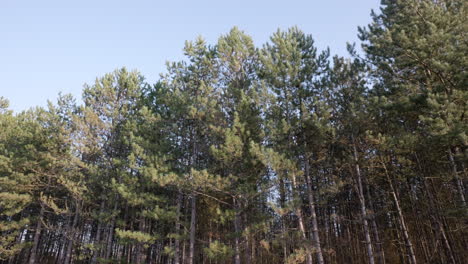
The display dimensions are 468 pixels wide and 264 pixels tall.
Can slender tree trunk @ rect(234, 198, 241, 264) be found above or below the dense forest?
below

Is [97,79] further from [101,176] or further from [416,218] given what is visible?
[416,218]

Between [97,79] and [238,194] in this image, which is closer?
[238,194]

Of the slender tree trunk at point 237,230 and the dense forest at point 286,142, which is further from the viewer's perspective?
the slender tree trunk at point 237,230

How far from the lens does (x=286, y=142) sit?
11.4 meters

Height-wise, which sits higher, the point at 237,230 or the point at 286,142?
the point at 286,142

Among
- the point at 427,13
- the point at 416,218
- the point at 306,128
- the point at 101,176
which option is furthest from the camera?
the point at 101,176

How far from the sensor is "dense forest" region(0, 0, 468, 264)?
9633mm

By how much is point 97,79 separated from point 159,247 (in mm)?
13854

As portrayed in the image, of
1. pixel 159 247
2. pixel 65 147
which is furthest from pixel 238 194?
pixel 159 247

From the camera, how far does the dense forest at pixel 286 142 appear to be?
31.6ft

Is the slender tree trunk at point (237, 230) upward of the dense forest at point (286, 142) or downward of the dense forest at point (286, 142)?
downward

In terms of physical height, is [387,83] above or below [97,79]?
below

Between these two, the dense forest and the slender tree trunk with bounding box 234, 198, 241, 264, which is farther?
Result: the slender tree trunk with bounding box 234, 198, 241, 264

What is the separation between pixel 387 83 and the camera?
10906 millimetres
